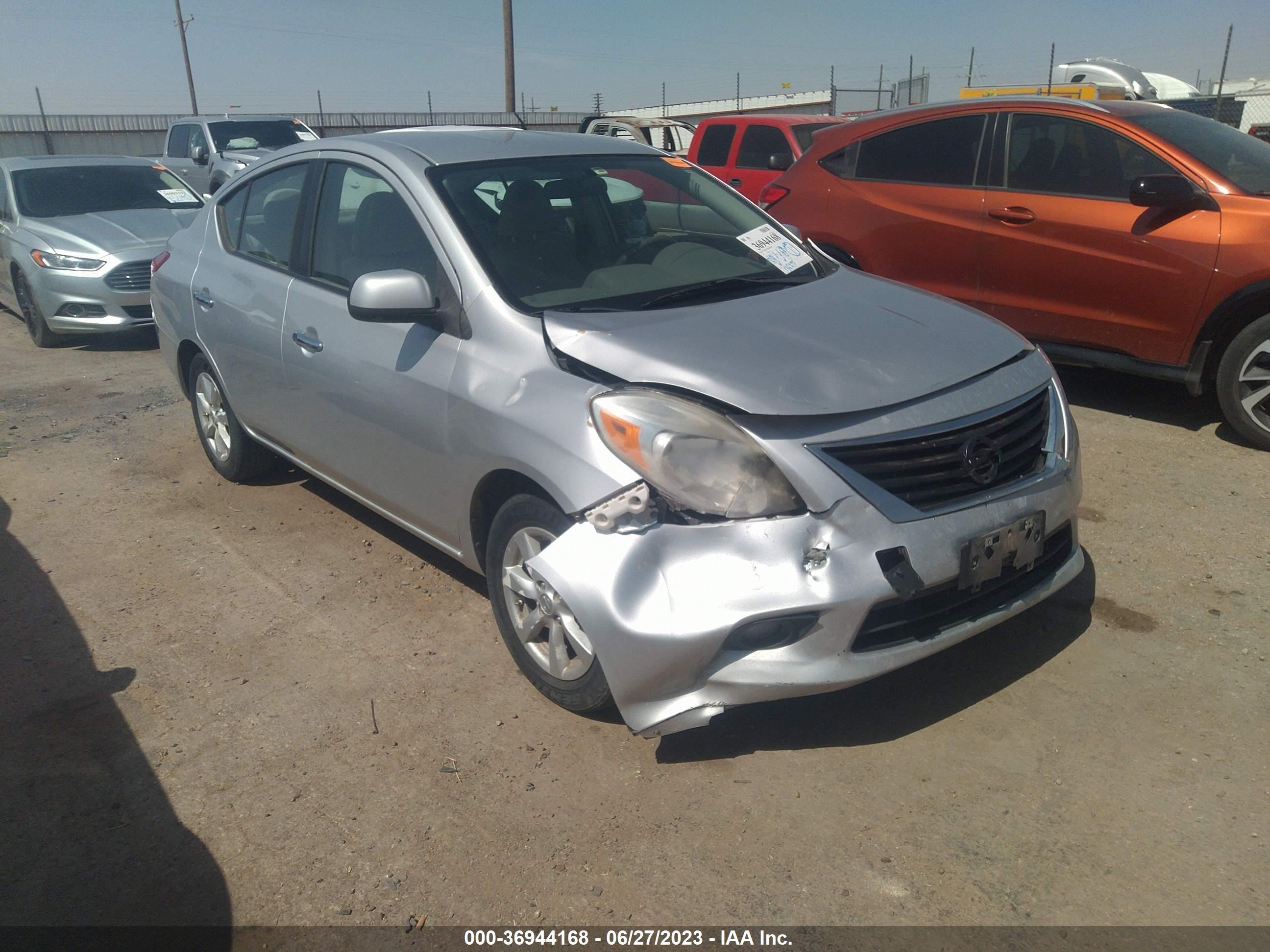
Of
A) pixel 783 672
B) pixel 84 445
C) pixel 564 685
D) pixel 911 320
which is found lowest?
pixel 84 445

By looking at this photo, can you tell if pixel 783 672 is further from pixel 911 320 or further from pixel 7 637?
pixel 7 637

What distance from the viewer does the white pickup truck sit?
16.8m

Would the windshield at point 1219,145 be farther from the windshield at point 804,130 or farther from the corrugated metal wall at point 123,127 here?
the corrugated metal wall at point 123,127

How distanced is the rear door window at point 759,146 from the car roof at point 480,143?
29.8 feet

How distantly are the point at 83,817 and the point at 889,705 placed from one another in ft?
7.76

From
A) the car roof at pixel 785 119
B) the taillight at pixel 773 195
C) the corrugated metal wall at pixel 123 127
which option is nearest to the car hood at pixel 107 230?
the taillight at pixel 773 195

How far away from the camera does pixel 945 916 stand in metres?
2.27

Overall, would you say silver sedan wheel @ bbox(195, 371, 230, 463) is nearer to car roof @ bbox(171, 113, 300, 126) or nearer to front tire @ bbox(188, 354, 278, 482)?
front tire @ bbox(188, 354, 278, 482)

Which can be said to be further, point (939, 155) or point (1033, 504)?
point (939, 155)

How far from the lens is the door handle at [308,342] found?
3.89 meters

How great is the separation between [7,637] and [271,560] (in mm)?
1020

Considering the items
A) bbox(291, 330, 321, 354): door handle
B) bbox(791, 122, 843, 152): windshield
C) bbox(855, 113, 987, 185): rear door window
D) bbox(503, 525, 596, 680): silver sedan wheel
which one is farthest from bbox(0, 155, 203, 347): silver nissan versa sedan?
bbox(791, 122, 843, 152): windshield

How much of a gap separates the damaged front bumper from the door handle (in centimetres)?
171

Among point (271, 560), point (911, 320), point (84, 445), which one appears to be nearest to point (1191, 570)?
point (911, 320)
